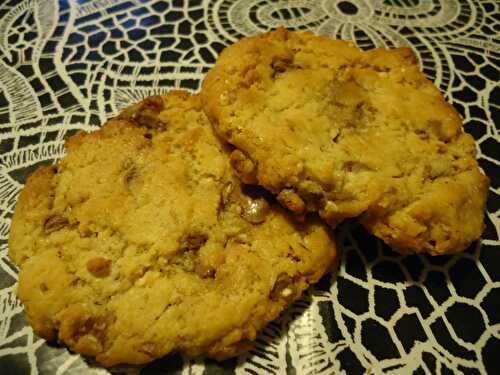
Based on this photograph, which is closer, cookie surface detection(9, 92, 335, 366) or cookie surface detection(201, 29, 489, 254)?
cookie surface detection(9, 92, 335, 366)

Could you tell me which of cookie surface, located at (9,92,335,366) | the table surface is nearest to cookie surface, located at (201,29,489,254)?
cookie surface, located at (9,92,335,366)

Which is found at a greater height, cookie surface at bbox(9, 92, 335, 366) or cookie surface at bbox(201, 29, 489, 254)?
cookie surface at bbox(201, 29, 489, 254)

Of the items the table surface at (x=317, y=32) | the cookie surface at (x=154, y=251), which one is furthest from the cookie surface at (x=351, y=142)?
the table surface at (x=317, y=32)

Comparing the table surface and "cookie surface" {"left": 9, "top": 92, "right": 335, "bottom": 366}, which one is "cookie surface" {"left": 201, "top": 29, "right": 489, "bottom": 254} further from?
the table surface

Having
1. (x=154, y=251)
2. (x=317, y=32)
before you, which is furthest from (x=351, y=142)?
→ (x=317, y=32)

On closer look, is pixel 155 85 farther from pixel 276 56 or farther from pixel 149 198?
pixel 149 198

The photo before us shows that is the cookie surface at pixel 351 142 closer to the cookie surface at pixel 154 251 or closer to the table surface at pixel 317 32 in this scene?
the cookie surface at pixel 154 251

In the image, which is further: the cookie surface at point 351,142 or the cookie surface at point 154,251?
the cookie surface at point 351,142
